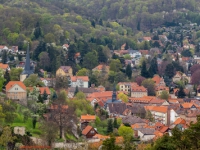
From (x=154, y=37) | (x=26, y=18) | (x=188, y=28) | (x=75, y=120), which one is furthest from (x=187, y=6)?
(x=75, y=120)

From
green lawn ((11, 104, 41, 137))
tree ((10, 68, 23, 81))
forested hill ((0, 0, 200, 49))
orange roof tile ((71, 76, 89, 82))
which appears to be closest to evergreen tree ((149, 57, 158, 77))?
orange roof tile ((71, 76, 89, 82))

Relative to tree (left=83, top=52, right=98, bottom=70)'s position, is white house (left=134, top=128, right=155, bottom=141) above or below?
below

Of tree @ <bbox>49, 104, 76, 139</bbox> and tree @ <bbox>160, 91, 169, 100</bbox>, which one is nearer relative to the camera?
tree @ <bbox>49, 104, 76, 139</bbox>

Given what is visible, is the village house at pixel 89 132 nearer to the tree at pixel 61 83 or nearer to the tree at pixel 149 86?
the tree at pixel 61 83

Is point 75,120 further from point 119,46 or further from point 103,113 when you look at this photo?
point 119,46

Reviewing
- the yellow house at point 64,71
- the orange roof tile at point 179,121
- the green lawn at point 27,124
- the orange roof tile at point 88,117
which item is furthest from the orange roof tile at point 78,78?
the green lawn at point 27,124

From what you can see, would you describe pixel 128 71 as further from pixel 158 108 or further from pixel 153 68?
pixel 158 108

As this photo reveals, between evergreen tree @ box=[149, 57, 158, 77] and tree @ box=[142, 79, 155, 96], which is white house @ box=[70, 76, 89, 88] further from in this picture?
evergreen tree @ box=[149, 57, 158, 77]
